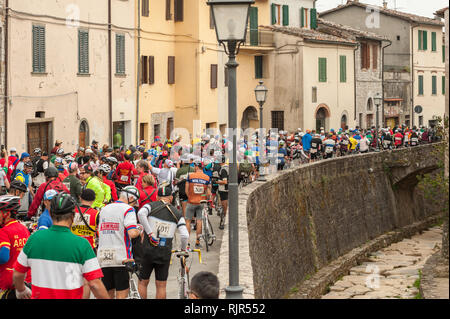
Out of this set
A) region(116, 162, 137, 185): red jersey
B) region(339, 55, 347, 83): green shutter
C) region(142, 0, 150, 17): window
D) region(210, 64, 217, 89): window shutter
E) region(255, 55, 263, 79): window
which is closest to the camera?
region(116, 162, 137, 185): red jersey

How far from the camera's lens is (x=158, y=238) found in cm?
968

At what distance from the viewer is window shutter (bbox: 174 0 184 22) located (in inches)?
1359

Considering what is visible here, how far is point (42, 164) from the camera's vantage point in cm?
1688

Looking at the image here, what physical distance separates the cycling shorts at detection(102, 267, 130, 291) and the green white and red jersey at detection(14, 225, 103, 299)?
101 inches

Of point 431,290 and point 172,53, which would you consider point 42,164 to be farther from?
point 172,53

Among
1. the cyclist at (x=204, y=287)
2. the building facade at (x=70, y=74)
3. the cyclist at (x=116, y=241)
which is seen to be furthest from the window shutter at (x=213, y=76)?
the cyclist at (x=204, y=287)

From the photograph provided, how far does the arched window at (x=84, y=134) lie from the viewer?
26.9 m

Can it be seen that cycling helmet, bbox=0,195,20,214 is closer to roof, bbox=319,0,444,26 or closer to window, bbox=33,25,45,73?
window, bbox=33,25,45,73

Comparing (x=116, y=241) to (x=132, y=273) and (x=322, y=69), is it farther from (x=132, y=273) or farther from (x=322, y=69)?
(x=322, y=69)

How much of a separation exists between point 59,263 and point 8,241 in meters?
1.12

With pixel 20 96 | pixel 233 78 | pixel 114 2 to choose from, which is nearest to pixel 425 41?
pixel 114 2

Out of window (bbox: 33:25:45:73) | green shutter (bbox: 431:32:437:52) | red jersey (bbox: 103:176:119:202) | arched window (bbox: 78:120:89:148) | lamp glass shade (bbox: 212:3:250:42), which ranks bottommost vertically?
red jersey (bbox: 103:176:119:202)

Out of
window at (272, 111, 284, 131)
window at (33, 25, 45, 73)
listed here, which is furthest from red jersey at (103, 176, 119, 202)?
window at (272, 111, 284, 131)

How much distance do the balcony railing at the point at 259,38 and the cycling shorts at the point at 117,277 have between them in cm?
3231
